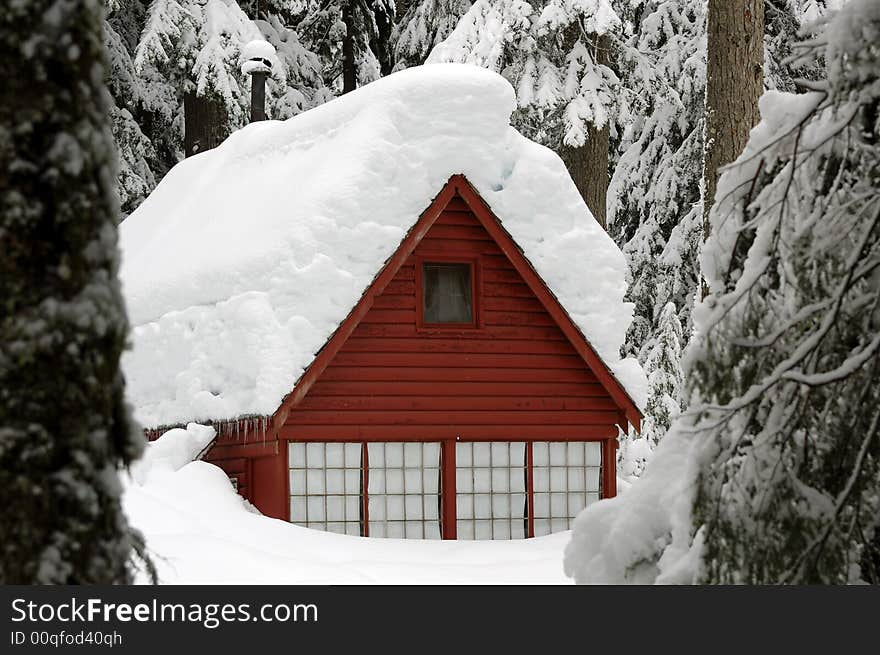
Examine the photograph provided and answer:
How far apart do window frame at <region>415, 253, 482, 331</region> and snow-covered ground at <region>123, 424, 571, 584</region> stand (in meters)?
2.49

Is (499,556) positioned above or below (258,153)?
below

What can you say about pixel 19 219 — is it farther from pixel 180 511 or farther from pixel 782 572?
pixel 180 511

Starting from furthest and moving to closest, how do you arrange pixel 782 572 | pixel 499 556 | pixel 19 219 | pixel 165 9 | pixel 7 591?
pixel 165 9
pixel 499 556
pixel 782 572
pixel 7 591
pixel 19 219

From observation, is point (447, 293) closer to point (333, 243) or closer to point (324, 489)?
point (333, 243)

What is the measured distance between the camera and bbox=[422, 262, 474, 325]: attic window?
16.0m

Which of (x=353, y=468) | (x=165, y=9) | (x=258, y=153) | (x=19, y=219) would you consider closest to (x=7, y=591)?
(x=19, y=219)

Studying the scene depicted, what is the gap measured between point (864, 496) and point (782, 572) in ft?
1.52

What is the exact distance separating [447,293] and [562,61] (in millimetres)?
8180

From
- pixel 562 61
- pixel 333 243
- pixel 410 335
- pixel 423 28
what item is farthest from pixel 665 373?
pixel 333 243

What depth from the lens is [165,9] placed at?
77.1ft

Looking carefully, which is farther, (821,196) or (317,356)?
(317,356)

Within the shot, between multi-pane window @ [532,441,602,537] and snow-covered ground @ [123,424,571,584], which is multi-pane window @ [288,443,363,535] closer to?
snow-covered ground @ [123,424,571,584]

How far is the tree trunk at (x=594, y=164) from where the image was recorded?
75.3 feet

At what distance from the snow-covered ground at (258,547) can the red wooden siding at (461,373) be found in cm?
122
